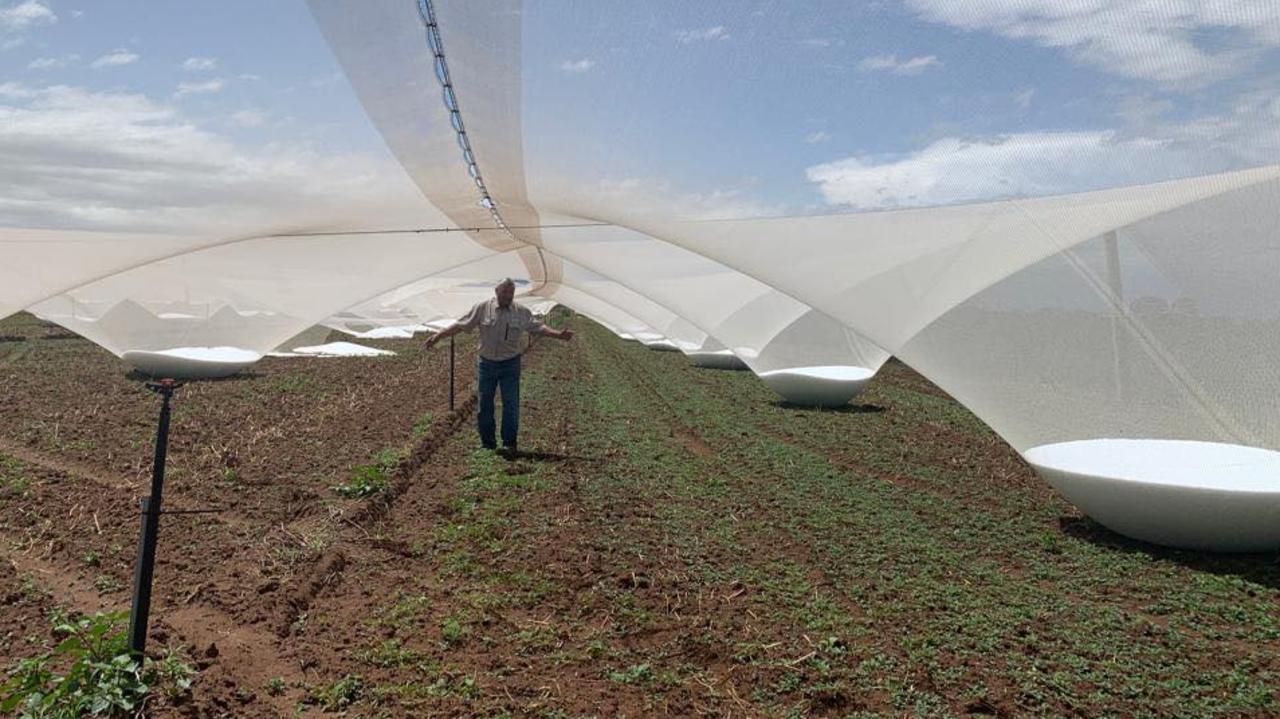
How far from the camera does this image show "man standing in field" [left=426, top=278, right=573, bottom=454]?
7.09 metres

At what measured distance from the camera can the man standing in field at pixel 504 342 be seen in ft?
23.2

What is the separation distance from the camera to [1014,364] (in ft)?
16.8

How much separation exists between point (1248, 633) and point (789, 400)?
8039mm

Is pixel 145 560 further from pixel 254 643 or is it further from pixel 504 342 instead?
pixel 504 342

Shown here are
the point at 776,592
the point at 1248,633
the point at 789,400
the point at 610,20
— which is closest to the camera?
the point at 1248,633

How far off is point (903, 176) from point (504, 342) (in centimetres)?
366

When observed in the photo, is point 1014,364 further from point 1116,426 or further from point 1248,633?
point 1248,633

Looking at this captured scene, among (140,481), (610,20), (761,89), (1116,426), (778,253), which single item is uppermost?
(610,20)

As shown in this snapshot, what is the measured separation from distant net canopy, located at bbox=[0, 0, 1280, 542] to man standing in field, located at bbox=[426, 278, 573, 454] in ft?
3.38

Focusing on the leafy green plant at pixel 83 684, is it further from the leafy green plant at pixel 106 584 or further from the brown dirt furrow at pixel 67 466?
the brown dirt furrow at pixel 67 466

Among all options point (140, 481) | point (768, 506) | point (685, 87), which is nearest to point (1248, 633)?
point (768, 506)

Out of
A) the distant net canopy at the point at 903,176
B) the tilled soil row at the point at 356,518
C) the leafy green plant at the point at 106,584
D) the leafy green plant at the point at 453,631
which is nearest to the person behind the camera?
the distant net canopy at the point at 903,176

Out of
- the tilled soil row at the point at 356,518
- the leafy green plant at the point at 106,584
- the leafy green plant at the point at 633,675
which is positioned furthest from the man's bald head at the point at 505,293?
the leafy green plant at the point at 633,675

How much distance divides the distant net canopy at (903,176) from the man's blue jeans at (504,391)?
1.45 m
